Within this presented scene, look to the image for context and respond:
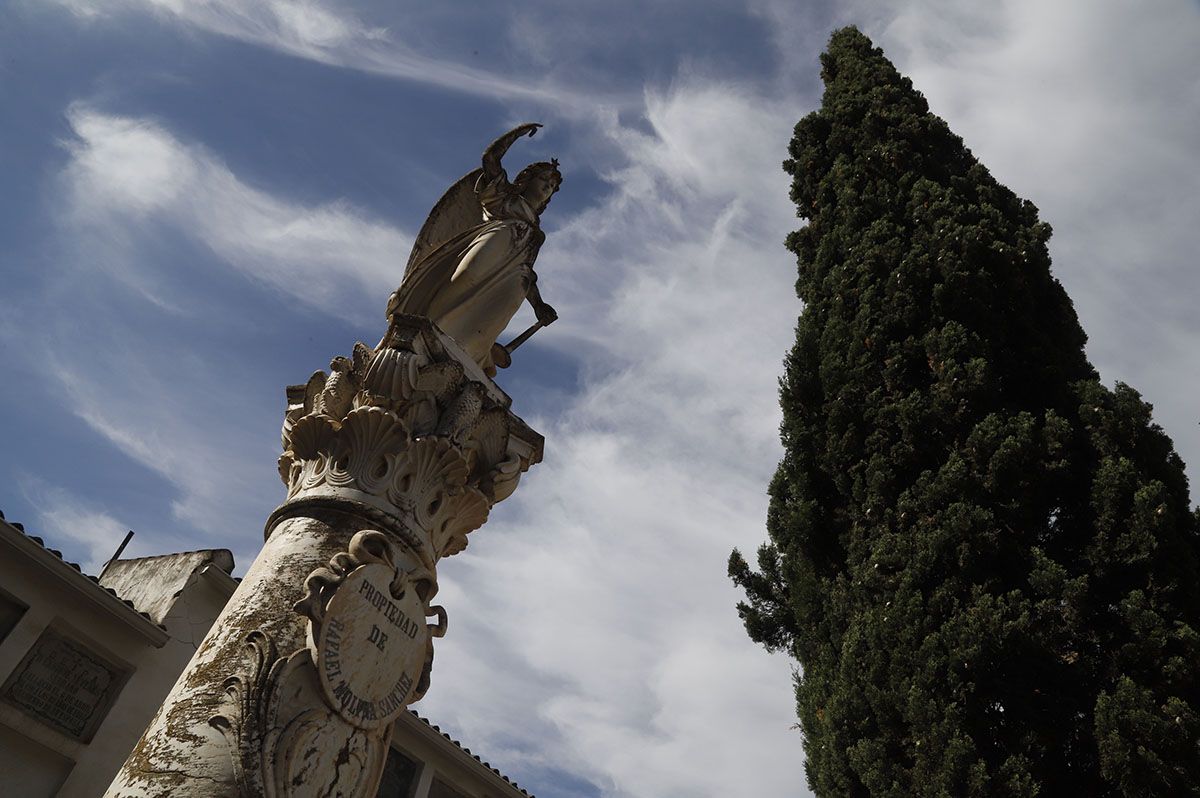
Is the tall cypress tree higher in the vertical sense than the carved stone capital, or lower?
higher

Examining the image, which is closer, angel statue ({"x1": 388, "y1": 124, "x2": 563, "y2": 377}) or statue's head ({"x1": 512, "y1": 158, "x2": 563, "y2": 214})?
angel statue ({"x1": 388, "y1": 124, "x2": 563, "y2": 377})

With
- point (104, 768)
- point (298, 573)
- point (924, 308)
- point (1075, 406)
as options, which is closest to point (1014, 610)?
point (1075, 406)

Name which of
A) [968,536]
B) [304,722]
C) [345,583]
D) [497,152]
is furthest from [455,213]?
[968,536]

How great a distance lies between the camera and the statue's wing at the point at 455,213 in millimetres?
5707

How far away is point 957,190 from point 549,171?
5.66 metres

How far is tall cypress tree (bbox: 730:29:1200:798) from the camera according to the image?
557 centimetres

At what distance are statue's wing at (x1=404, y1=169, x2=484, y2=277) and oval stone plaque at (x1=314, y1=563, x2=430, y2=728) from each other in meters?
2.88

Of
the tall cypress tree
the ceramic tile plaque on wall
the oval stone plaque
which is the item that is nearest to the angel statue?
the oval stone plaque

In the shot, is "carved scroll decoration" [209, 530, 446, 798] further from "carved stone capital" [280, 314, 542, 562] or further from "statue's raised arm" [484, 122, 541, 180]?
"statue's raised arm" [484, 122, 541, 180]

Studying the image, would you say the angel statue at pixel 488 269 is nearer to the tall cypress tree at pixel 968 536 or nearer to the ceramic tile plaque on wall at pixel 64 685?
the tall cypress tree at pixel 968 536

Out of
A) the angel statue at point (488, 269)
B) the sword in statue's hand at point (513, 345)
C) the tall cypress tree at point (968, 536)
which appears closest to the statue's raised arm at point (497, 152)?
the angel statue at point (488, 269)

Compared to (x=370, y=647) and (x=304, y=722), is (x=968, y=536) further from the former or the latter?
(x=304, y=722)

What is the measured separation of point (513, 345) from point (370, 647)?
2645 millimetres

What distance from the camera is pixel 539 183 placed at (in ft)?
18.6
